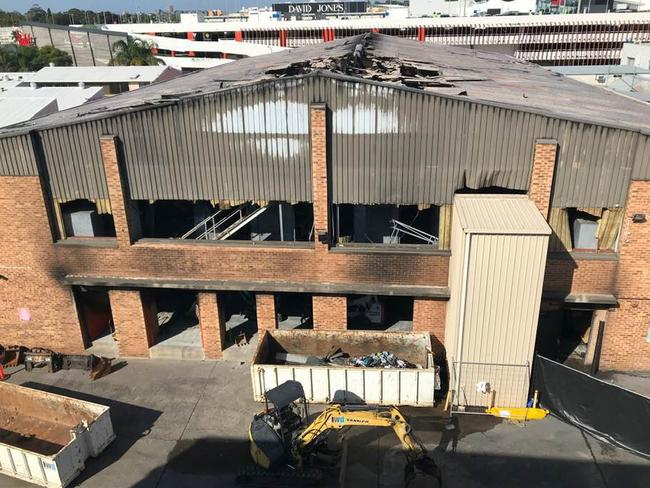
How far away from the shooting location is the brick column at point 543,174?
1546 cm

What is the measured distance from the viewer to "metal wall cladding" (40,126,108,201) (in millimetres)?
17109

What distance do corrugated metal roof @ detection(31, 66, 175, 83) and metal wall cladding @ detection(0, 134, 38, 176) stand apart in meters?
48.2

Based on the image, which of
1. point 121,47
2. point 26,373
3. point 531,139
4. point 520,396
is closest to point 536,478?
point 520,396

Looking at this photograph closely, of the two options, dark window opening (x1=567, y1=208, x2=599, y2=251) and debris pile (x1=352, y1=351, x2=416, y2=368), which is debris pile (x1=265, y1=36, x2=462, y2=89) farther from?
debris pile (x1=352, y1=351, x2=416, y2=368)

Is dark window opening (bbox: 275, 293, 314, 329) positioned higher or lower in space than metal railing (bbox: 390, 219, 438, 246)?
lower

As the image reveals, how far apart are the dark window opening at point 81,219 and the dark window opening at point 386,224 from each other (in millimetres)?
8693

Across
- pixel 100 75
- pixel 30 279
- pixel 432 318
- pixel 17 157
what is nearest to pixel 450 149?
pixel 432 318

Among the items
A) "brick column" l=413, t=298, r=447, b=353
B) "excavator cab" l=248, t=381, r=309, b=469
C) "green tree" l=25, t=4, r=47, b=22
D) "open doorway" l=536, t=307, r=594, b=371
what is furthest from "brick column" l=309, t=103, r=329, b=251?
"green tree" l=25, t=4, r=47, b=22

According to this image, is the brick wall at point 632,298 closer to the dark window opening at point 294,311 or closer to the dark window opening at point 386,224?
the dark window opening at point 386,224

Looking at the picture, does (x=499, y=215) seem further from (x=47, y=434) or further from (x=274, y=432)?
(x=47, y=434)

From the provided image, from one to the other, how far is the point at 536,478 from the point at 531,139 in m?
9.50

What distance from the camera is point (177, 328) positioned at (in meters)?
20.9

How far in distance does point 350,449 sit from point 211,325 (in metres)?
6.98

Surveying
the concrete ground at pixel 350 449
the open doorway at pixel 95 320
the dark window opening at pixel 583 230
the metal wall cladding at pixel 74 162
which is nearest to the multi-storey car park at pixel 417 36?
the dark window opening at pixel 583 230
